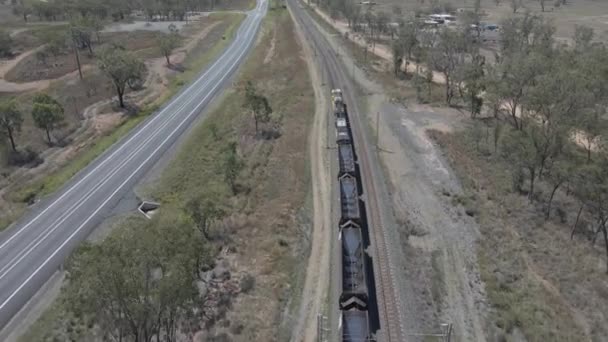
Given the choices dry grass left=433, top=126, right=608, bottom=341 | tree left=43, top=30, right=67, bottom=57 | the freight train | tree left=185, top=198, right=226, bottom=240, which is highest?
tree left=43, top=30, right=67, bottom=57

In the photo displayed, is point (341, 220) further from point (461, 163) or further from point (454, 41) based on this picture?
point (454, 41)

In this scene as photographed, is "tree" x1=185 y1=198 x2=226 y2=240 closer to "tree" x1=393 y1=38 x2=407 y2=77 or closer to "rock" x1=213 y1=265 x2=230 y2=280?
"rock" x1=213 y1=265 x2=230 y2=280

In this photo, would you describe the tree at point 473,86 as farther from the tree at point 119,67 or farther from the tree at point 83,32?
the tree at point 83,32

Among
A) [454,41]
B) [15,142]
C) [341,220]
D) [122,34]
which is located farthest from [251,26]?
[341,220]

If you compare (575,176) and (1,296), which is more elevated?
(575,176)

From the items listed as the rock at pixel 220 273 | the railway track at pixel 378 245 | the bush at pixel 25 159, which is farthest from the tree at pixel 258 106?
the rock at pixel 220 273

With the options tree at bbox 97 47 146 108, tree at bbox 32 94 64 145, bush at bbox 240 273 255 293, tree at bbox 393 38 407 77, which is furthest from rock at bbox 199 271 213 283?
tree at bbox 393 38 407 77

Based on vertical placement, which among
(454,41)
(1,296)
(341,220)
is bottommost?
(1,296)
